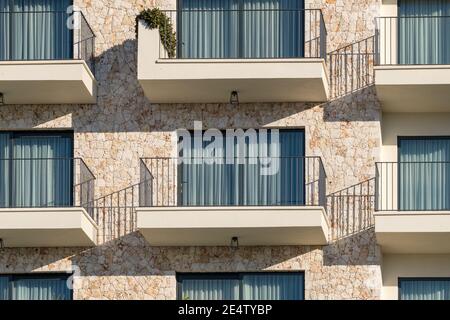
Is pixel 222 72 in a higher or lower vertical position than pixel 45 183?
higher

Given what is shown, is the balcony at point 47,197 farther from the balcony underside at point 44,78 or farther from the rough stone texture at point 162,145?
the balcony underside at point 44,78

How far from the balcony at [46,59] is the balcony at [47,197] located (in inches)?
52.8

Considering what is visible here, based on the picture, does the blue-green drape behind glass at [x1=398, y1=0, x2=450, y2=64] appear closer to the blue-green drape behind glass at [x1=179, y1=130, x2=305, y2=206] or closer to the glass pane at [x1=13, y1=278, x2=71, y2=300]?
the blue-green drape behind glass at [x1=179, y1=130, x2=305, y2=206]

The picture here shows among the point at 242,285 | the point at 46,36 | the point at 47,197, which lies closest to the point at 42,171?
the point at 47,197

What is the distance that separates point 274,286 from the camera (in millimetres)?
43062

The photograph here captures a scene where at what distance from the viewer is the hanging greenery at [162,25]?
42719mm

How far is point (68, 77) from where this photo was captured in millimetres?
42500

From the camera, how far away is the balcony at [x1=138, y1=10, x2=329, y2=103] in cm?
4241

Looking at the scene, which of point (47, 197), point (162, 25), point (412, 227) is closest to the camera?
point (412, 227)

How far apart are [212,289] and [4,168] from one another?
16.0ft

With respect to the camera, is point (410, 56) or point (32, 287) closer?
point (32, 287)

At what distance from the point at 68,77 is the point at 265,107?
13.5 ft

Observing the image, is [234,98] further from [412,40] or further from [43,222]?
[43,222]
